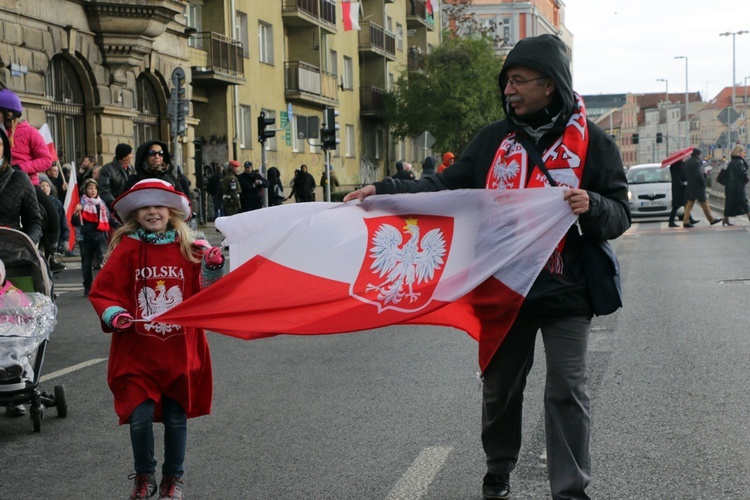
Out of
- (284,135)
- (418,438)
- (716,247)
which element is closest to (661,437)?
(418,438)

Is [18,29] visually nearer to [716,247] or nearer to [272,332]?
[716,247]

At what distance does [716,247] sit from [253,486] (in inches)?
672

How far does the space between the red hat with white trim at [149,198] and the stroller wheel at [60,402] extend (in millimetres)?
2356

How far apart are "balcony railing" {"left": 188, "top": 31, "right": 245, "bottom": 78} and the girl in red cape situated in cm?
3151

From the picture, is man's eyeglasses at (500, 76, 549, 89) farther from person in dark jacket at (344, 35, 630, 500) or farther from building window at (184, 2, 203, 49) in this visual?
building window at (184, 2, 203, 49)

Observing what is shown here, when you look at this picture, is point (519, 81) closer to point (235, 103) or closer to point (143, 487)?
point (143, 487)

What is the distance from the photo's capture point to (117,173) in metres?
15.0

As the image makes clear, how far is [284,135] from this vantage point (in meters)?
44.3

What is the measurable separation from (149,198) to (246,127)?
1420 inches

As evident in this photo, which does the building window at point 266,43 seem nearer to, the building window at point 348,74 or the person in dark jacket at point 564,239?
the building window at point 348,74

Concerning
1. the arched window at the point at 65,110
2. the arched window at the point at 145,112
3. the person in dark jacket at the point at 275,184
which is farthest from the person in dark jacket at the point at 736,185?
the arched window at the point at 65,110

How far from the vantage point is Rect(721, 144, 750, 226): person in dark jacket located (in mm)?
27562

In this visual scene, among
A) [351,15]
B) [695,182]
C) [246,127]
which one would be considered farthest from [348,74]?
[695,182]

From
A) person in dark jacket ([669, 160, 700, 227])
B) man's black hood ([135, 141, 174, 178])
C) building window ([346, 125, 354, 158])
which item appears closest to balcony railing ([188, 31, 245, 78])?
person in dark jacket ([669, 160, 700, 227])
